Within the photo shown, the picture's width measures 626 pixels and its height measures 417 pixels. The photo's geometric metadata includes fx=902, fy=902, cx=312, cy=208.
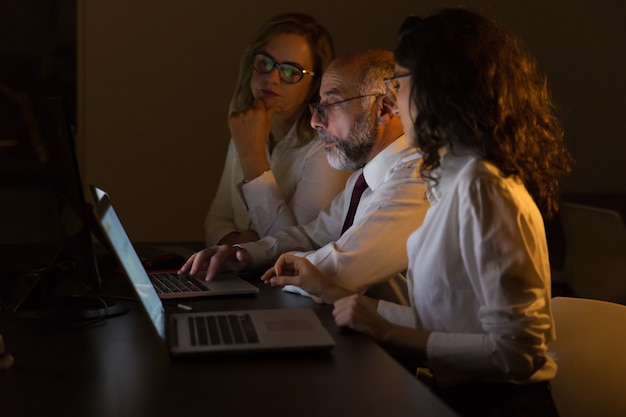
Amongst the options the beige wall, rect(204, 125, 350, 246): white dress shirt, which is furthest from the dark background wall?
rect(204, 125, 350, 246): white dress shirt

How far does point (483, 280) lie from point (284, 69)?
Result: 1617 millimetres

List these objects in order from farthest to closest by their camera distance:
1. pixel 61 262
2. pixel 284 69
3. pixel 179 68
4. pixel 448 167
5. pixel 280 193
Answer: pixel 179 68, pixel 284 69, pixel 280 193, pixel 61 262, pixel 448 167

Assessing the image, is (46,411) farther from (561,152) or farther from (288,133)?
(288,133)

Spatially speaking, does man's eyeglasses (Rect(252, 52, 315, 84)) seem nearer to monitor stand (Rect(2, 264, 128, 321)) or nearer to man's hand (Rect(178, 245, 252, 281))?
man's hand (Rect(178, 245, 252, 281))

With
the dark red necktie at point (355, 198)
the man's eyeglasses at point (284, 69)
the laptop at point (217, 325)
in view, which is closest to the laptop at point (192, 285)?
the laptop at point (217, 325)

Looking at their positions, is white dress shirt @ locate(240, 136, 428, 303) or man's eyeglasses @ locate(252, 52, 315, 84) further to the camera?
man's eyeglasses @ locate(252, 52, 315, 84)

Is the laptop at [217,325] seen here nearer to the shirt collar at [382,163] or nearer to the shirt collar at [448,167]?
the shirt collar at [448,167]

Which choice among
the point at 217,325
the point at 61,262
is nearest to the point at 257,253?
the point at 61,262

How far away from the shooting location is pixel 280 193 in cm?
288

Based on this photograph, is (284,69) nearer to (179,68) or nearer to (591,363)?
(179,68)

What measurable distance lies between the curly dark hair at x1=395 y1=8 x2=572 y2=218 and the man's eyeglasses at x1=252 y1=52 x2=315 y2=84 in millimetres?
1263

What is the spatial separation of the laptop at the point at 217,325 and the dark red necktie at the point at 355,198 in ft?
2.16

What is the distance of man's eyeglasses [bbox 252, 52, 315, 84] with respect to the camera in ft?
9.86

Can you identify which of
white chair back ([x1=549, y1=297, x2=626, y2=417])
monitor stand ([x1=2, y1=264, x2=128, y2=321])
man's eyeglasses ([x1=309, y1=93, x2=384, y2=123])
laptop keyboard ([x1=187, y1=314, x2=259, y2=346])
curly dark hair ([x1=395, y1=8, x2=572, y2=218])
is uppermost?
curly dark hair ([x1=395, y1=8, x2=572, y2=218])
